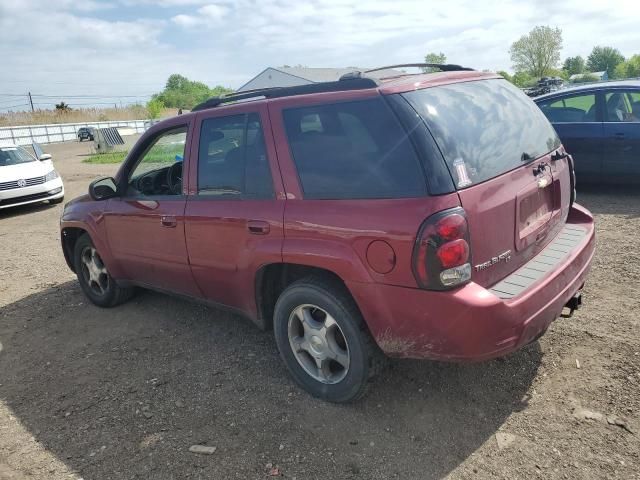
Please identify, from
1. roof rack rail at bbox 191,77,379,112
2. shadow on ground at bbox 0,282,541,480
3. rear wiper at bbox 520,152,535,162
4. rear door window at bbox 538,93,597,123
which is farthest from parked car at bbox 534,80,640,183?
roof rack rail at bbox 191,77,379,112

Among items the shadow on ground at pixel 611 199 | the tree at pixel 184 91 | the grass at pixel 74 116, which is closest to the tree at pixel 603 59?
the tree at pixel 184 91

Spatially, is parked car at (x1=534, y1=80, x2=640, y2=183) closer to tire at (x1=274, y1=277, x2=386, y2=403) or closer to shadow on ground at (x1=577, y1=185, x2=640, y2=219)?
shadow on ground at (x1=577, y1=185, x2=640, y2=219)

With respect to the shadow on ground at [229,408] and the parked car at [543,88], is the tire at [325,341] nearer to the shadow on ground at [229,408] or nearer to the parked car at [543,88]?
the shadow on ground at [229,408]

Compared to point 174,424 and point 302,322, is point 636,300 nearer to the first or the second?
point 302,322

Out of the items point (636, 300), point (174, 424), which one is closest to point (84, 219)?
point (174, 424)

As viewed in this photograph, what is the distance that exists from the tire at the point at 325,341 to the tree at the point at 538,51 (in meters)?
103

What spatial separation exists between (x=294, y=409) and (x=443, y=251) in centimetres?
144

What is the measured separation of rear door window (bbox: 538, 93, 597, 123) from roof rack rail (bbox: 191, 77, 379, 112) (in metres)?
5.85

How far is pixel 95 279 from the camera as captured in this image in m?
5.14

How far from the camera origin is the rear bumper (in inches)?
98.5

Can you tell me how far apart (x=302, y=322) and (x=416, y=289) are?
0.93m

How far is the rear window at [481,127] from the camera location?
104 inches

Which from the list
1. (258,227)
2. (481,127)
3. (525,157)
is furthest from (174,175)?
(525,157)

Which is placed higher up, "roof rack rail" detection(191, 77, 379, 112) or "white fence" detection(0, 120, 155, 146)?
"white fence" detection(0, 120, 155, 146)
